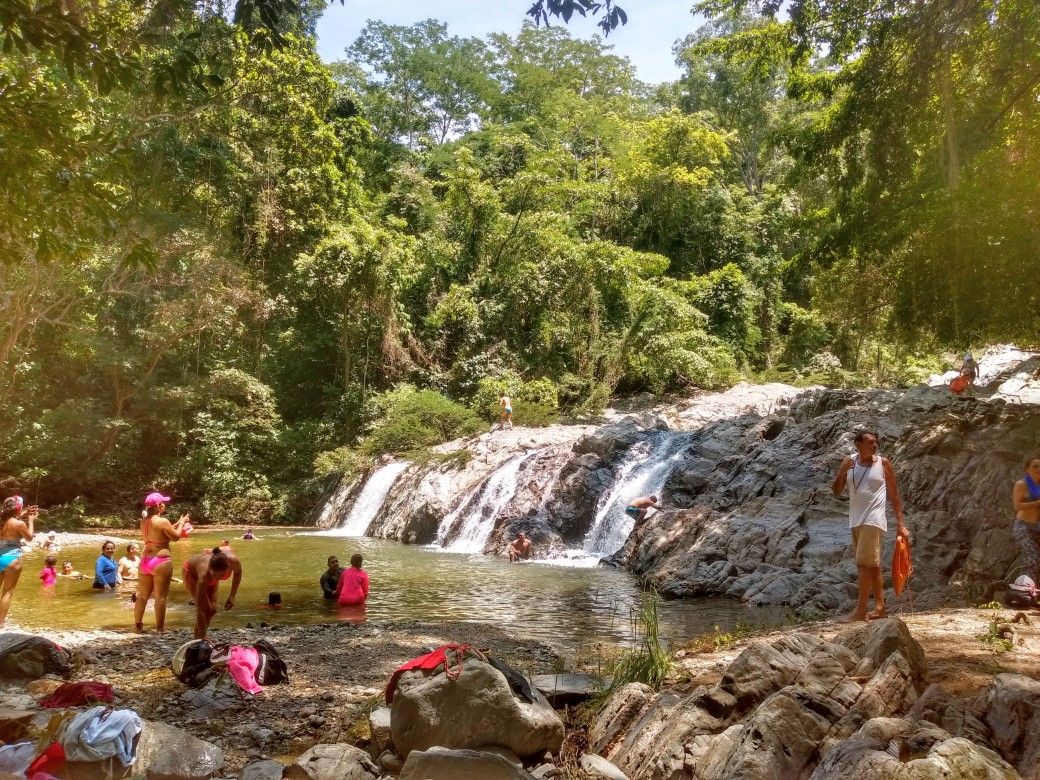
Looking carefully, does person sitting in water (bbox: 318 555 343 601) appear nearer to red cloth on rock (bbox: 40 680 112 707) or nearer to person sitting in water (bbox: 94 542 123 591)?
person sitting in water (bbox: 94 542 123 591)

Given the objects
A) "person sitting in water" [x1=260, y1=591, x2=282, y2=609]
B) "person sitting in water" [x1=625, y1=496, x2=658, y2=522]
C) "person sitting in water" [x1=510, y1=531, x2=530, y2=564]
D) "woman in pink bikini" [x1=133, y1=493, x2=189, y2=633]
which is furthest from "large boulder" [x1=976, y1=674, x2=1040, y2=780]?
"person sitting in water" [x1=510, y1=531, x2=530, y2=564]

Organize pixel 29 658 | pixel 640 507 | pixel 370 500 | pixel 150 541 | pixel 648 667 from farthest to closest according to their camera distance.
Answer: pixel 370 500
pixel 640 507
pixel 150 541
pixel 29 658
pixel 648 667

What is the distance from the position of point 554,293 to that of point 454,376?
5373 mm

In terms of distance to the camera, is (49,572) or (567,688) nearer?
(567,688)

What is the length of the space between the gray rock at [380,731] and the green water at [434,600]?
2.83m

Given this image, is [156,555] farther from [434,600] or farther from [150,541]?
[434,600]

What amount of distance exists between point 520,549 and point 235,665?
9997mm

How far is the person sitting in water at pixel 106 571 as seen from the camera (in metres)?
11.3

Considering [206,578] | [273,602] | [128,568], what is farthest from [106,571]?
[206,578]

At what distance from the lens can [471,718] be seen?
4.34 meters

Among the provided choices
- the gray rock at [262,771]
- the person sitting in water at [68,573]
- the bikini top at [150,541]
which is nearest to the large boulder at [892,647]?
the gray rock at [262,771]

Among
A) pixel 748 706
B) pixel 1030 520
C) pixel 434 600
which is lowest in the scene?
pixel 434 600

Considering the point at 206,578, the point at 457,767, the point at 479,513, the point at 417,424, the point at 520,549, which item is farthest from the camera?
the point at 417,424

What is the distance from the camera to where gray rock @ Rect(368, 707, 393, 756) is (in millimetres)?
4539
